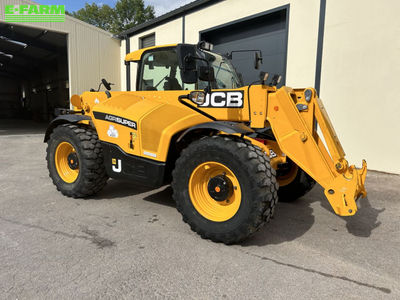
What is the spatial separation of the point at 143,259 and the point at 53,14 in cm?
1310

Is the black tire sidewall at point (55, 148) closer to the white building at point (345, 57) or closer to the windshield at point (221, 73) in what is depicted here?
the windshield at point (221, 73)

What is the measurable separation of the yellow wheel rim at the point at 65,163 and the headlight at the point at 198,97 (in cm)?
217

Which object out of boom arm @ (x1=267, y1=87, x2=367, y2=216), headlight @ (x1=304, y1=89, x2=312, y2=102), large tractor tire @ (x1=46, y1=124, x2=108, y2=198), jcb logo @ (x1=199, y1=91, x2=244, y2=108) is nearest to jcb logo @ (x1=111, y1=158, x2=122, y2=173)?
large tractor tire @ (x1=46, y1=124, x2=108, y2=198)

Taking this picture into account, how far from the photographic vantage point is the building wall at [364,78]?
6047 mm

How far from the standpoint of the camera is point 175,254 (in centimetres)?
→ 266

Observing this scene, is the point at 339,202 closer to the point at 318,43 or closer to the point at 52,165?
the point at 52,165

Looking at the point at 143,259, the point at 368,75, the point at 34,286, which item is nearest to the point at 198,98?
the point at 143,259

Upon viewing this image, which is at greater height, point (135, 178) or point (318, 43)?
point (318, 43)

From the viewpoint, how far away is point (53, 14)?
12.2 m

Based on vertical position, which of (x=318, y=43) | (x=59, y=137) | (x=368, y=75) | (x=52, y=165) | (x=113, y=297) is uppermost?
(x=318, y=43)

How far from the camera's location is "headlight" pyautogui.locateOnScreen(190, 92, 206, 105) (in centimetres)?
341

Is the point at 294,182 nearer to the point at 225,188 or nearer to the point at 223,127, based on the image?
the point at 225,188

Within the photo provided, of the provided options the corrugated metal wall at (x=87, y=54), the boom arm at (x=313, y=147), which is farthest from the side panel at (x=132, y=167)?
the corrugated metal wall at (x=87, y=54)

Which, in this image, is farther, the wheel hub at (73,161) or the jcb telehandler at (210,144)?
the wheel hub at (73,161)
